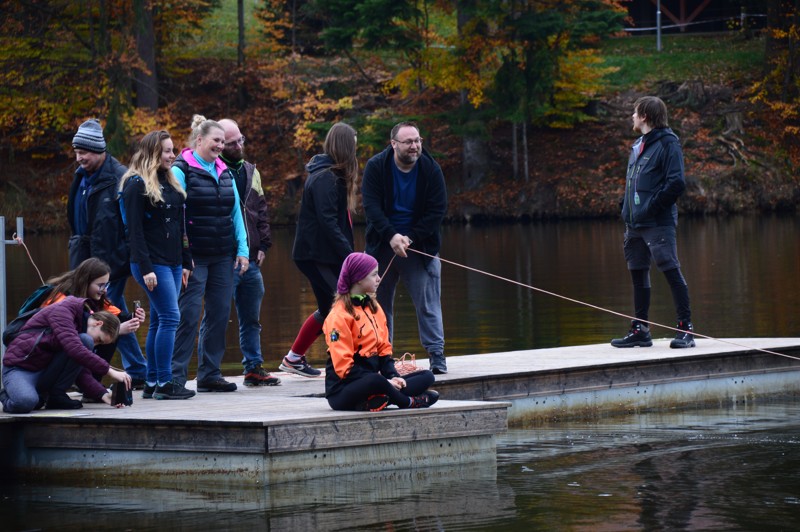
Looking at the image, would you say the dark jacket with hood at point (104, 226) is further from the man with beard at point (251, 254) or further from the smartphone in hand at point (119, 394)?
the smartphone in hand at point (119, 394)

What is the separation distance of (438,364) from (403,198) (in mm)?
1287

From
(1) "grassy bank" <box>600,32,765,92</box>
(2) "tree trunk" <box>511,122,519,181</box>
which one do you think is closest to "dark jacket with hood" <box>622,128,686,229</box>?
(2) "tree trunk" <box>511,122,519,181</box>

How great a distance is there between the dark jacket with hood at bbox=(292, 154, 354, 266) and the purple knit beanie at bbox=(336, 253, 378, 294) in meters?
1.36

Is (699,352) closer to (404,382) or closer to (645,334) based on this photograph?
(645,334)

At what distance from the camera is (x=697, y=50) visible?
140 ft

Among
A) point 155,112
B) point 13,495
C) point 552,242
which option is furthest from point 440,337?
point 155,112

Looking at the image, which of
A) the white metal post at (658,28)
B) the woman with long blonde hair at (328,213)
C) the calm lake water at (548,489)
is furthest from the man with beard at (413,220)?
the white metal post at (658,28)

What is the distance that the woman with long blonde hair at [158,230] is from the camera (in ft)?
28.8

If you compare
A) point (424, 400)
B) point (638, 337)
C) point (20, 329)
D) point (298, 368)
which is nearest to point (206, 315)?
point (298, 368)

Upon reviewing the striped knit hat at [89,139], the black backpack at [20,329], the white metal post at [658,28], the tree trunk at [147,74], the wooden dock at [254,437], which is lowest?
the wooden dock at [254,437]

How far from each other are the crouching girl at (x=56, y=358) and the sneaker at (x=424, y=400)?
1.90 m

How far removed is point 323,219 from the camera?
9477 mm

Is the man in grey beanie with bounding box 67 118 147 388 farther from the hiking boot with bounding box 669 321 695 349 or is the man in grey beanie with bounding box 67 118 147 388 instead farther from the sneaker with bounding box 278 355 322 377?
the hiking boot with bounding box 669 321 695 349

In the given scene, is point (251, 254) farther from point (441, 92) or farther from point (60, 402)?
point (441, 92)
